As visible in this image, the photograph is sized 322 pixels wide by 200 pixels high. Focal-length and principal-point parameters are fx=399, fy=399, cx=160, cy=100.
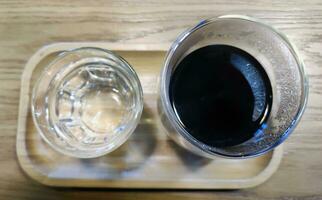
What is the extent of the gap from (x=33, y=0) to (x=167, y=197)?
40 cm

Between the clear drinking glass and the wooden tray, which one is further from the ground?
the clear drinking glass

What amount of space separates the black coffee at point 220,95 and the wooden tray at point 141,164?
2.5 inches

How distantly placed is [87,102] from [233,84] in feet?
0.82

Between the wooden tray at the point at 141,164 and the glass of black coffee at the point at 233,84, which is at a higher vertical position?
the glass of black coffee at the point at 233,84

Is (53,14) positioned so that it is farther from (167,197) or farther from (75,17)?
(167,197)

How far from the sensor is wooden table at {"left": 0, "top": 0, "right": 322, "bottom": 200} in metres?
0.65

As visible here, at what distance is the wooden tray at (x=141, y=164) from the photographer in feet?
2.06

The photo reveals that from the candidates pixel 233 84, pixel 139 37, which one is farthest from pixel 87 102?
pixel 233 84

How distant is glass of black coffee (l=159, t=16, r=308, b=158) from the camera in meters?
0.58

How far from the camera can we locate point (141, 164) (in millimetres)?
637

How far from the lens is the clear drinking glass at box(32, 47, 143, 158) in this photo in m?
0.61

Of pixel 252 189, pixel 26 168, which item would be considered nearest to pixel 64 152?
pixel 26 168

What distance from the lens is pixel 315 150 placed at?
66cm

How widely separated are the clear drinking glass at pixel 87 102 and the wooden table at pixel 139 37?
6 cm
